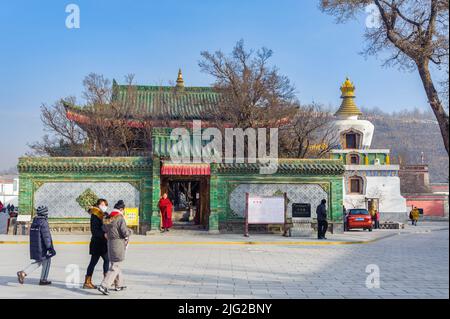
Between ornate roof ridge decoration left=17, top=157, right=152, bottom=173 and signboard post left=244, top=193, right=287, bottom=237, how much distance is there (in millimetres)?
4616

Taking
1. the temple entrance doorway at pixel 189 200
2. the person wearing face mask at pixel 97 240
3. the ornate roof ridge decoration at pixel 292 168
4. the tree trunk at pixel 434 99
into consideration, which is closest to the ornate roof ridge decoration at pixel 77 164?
the temple entrance doorway at pixel 189 200

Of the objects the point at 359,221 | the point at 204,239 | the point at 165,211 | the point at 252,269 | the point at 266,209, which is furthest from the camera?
the point at 359,221

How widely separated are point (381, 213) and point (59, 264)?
31792 mm

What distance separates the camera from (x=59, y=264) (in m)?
12.5

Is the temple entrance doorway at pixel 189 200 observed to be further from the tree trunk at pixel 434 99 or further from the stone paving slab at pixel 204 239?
the tree trunk at pixel 434 99

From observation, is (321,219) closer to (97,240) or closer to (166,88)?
(97,240)

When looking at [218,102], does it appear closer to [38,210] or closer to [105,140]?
[105,140]

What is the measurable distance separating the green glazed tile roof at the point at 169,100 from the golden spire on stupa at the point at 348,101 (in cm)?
1661

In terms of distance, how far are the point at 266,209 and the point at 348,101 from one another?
26.7 metres

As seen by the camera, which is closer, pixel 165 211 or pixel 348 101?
pixel 165 211

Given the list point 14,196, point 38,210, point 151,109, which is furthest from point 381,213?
point 14,196

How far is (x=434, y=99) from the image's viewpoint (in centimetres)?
1476

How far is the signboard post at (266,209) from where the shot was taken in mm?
21469

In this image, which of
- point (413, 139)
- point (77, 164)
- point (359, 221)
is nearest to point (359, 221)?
point (359, 221)
